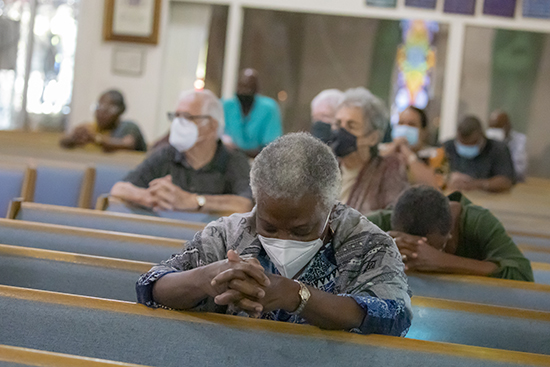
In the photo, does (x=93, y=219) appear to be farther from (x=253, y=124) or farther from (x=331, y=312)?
(x=253, y=124)

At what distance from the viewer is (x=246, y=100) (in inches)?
223

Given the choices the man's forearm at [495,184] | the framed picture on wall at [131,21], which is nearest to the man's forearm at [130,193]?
the man's forearm at [495,184]

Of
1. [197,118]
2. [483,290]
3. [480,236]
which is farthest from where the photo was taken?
[197,118]

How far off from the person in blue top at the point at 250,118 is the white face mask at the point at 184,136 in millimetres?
1738

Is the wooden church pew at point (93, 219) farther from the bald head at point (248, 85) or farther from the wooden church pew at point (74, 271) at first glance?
the bald head at point (248, 85)

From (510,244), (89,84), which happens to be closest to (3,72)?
(89,84)

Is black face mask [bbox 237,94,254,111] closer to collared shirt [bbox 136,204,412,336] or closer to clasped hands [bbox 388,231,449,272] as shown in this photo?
clasped hands [bbox 388,231,449,272]

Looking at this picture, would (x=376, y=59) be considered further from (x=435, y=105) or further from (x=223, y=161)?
(x=223, y=161)

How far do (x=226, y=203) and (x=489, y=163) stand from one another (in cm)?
257

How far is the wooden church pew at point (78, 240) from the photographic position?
7.66ft

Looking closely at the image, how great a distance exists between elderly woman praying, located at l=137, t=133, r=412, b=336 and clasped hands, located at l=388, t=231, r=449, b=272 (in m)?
0.58

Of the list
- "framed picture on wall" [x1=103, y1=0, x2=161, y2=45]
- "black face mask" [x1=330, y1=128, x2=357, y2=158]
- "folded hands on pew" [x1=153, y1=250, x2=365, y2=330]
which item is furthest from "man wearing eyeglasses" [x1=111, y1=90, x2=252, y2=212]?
"framed picture on wall" [x1=103, y1=0, x2=161, y2=45]

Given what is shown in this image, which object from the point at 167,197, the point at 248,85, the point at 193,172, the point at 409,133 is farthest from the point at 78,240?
the point at 248,85

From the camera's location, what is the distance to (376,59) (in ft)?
24.8
